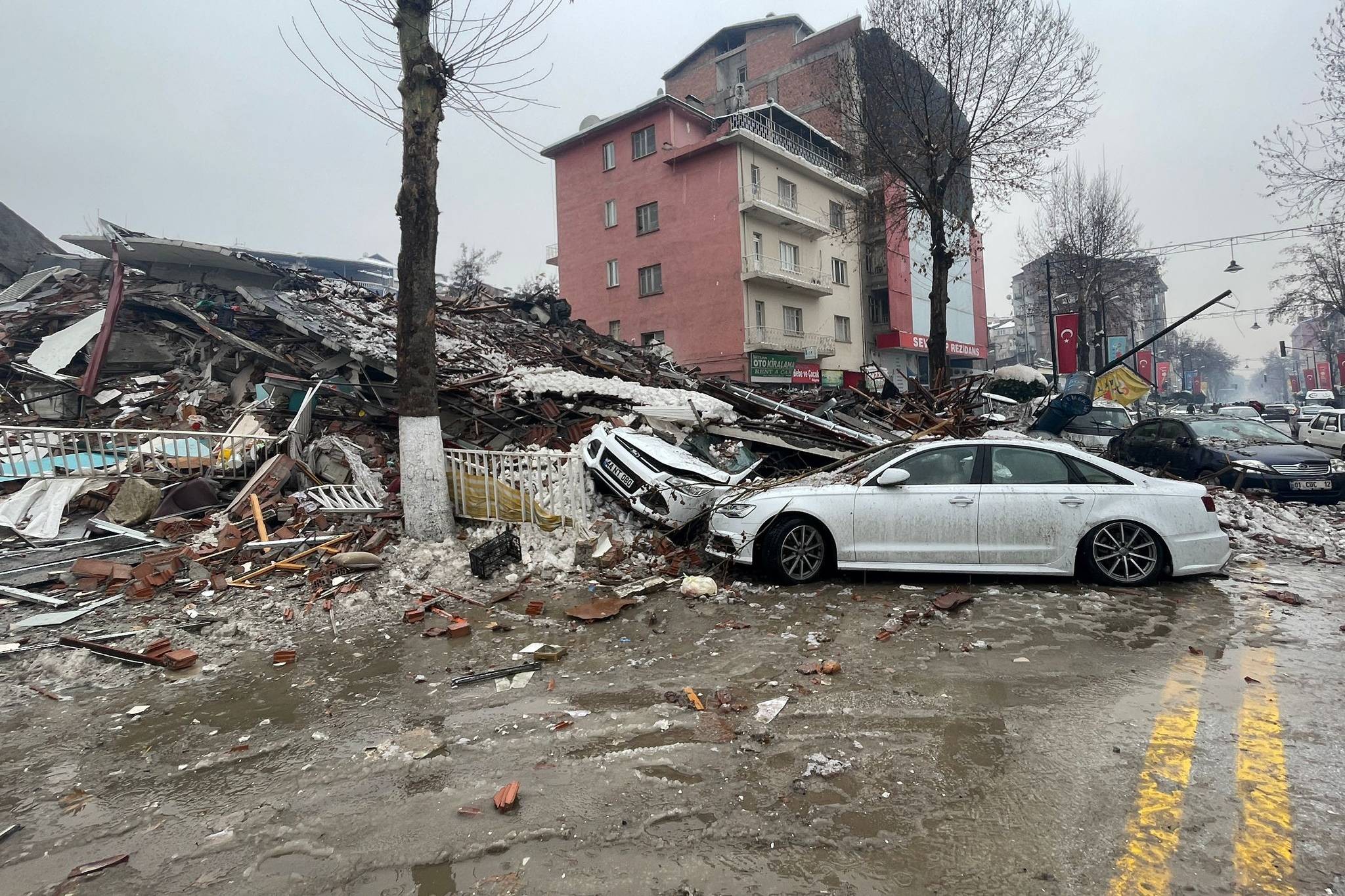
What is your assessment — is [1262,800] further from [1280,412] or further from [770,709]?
[1280,412]

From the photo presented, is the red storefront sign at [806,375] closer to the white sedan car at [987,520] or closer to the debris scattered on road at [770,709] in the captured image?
the white sedan car at [987,520]

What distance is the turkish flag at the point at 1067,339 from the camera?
2080 centimetres

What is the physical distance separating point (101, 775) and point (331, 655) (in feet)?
5.51

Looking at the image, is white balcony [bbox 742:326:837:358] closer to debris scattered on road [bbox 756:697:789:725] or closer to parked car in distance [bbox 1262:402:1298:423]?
parked car in distance [bbox 1262:402:1298:423]

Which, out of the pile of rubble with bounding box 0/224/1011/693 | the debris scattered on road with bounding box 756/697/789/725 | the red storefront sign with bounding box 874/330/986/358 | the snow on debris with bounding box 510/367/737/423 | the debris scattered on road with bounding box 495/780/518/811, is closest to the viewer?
the debris scattered on road with bounding box 495/780/518/811

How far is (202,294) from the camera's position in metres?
15.2

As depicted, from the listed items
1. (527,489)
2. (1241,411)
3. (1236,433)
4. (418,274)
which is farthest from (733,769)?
(1241,411)

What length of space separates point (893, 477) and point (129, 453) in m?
9.46

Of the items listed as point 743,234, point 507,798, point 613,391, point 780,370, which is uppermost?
point 743,234

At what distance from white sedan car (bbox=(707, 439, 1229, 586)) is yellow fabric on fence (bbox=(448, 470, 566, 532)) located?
8.21 ft

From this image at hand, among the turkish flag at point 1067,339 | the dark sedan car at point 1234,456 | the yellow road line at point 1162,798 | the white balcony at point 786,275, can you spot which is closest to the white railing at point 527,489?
the yellow road line at point 1162,798

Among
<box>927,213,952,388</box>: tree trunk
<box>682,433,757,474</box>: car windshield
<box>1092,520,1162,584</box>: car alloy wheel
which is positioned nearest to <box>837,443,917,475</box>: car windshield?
<box>1092,520,1162,584</box>: car alloy wheel

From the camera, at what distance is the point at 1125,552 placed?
5.96m

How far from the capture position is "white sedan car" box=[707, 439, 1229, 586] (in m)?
5.96
